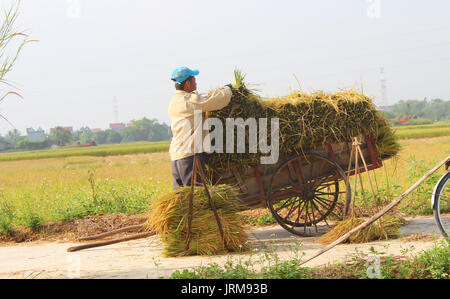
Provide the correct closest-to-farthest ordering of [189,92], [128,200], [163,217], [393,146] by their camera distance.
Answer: [163,217]
[189,92]
[393,146]
[128,200]

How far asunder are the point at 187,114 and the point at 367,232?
8.59 feet

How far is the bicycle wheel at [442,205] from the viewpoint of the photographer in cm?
515

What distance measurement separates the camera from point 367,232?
580 centimetres

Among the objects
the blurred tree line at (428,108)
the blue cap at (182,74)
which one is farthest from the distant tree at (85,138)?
the blue cap at (182,74)

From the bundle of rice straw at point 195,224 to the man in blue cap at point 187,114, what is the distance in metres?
0.33

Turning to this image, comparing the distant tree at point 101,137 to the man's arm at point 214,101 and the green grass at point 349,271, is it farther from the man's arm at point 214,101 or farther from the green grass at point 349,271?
the green grass at point 349,271

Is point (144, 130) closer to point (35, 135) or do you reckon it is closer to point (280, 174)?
point (35, 135)

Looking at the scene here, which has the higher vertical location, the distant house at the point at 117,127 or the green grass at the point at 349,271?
the distant house at the point at 117,127

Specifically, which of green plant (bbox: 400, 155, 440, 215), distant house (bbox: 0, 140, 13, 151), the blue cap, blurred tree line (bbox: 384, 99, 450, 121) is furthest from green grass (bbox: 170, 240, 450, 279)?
blurred tree line (bbox: 384, 99, 450, 121)

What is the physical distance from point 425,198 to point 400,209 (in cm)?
44

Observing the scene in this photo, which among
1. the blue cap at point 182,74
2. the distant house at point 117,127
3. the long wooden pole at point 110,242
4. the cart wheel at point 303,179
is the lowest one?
the long wooden pole at point 110,242
